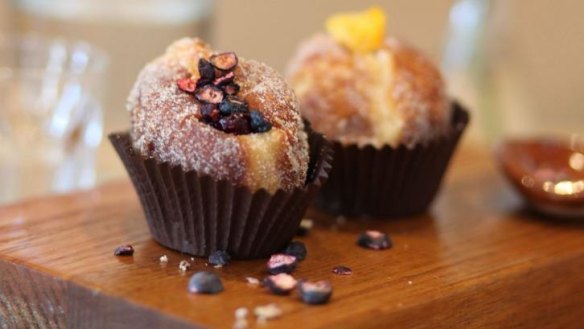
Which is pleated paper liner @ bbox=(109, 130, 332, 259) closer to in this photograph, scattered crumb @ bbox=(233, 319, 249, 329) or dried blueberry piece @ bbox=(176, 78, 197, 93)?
dried blueberry piece @ bbox=(176, 78, 197, 93)

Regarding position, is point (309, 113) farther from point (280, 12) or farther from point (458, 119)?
point (280, 12)

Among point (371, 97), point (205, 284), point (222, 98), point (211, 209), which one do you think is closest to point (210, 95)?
point (222, 98)

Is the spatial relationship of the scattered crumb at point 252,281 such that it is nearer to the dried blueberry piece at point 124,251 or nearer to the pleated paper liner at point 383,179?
the dried blueberry piece at point 124,251

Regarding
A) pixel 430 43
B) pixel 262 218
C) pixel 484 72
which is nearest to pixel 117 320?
pixel 262 218

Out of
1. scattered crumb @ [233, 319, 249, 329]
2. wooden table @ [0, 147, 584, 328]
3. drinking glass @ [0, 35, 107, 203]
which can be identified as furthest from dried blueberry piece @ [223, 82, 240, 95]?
drinking glass @ [0, 35, 107, 203]

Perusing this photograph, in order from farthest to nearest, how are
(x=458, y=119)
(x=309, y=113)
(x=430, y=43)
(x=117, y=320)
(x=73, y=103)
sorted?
(x=430, y=43)
(x=73, y=103)
(x=458, y=119)
(x=309, y=113)
(x=117, y=320)

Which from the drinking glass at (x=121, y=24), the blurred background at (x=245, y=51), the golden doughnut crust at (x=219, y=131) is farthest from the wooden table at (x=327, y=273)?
the drinking glass at (x=121, y=24)

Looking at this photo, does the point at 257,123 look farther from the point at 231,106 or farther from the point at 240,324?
the point at 240,324
